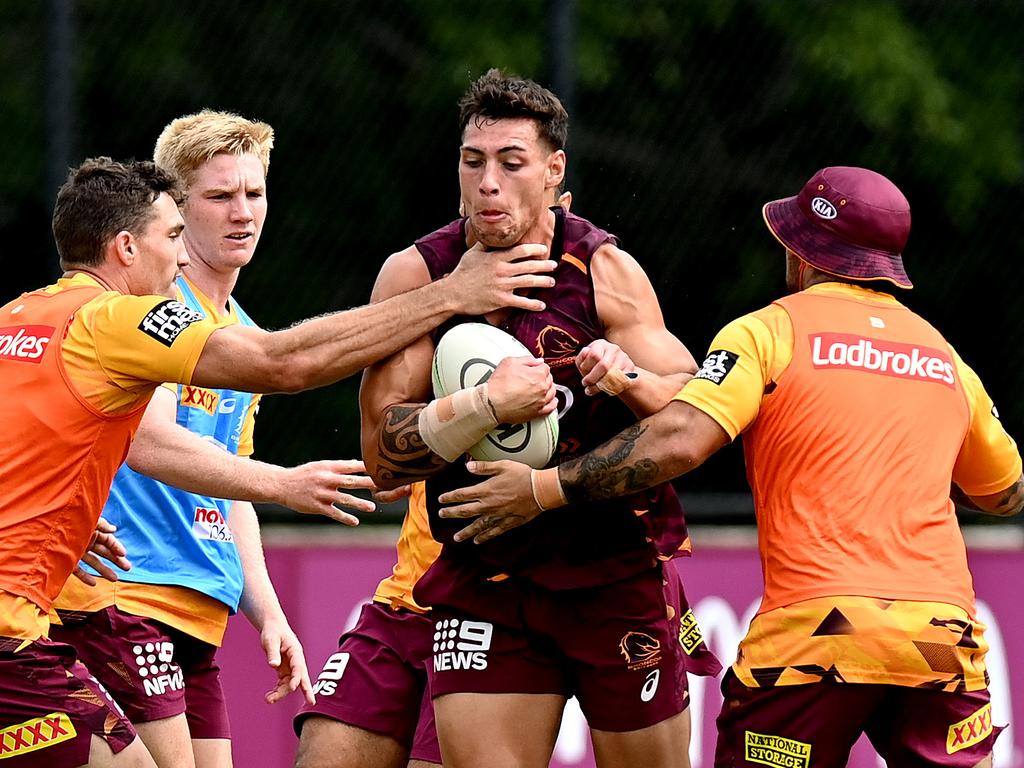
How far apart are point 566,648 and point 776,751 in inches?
32.5

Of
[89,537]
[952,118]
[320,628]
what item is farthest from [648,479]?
[952,118]

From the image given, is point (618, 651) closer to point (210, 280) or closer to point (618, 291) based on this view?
point (618, 291)

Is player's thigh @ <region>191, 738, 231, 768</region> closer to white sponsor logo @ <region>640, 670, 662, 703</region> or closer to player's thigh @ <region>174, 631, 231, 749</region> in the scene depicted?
player's thigh @ <region>174, 631, 231, 749</region>

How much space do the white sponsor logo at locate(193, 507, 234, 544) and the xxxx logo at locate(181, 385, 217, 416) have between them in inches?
13.0

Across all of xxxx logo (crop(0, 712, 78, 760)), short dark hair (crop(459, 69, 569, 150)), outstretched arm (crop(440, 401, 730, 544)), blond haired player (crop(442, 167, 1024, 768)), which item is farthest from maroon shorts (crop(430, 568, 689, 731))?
short dark hair (crop(459, 69, 569, 150))

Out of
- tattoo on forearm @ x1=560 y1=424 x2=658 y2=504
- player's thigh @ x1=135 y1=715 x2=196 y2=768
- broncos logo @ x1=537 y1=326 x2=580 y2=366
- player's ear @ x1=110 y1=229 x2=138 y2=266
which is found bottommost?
player's thigh @ x1=135 y1=715 x2=196 y2=768

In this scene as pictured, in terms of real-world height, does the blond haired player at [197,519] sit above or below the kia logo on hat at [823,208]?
below

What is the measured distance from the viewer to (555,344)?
5242 mm

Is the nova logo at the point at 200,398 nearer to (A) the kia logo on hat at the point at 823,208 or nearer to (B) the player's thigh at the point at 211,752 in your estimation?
(B) the player's thigh at the point at 211,752

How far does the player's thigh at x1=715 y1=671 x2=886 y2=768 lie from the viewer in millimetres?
4699

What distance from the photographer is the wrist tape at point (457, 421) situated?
493 cm

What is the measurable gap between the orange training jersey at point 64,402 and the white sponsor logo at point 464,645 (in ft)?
3.70

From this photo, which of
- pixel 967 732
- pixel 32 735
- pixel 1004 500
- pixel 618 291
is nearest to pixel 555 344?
pixel 618 291

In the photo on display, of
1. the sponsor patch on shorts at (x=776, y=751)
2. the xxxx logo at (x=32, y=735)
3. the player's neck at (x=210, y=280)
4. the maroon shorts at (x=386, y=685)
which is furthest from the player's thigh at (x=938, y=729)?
the player's neck at (x=210, y=280)
